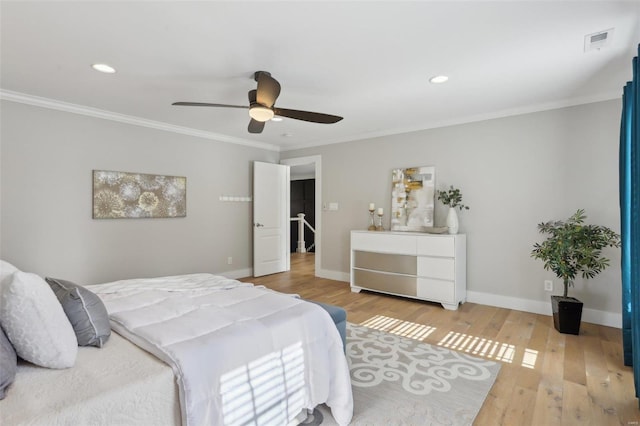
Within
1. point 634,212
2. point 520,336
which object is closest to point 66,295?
point 634,212

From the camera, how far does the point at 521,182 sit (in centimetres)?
374

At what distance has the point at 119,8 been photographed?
189 cm

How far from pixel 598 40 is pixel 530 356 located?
2.41 metres

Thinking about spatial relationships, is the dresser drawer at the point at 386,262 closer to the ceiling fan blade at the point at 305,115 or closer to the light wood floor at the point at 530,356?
the light wood floor at the point at 530,356

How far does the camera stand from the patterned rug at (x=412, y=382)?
186 cm

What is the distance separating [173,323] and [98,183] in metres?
3.12

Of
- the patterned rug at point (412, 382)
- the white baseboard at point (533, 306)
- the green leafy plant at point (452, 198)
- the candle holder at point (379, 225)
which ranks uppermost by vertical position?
the green leafy plant at point (452, 198)

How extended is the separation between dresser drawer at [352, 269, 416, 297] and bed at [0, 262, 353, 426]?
8.09ft

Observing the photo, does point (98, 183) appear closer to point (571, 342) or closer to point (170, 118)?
point (170, 118)

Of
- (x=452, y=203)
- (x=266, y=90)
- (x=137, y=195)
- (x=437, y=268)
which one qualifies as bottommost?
(x=437, y=268)

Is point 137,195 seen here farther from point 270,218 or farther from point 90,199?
point 270,218

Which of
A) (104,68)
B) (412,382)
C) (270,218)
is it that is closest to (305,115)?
(104,68)

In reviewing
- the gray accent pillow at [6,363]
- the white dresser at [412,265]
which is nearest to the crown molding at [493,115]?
the white dresser at [412,265]

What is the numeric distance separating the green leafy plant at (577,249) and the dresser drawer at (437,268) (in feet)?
2.94
